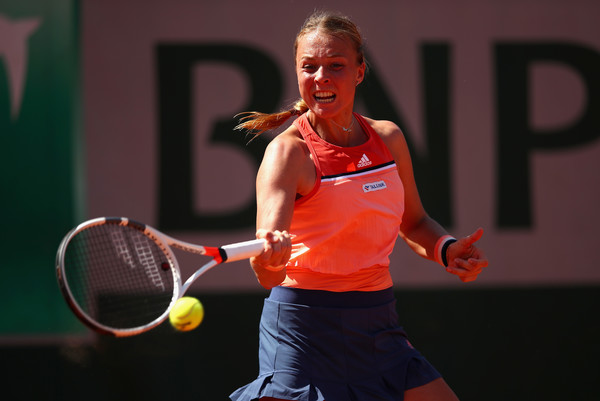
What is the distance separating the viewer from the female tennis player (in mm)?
2529

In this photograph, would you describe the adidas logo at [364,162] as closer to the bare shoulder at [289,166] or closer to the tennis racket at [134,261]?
the bare shoulder at [289,166]

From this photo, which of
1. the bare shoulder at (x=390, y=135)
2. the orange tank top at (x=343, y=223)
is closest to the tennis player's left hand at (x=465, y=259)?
the orange tank top at (x=343, y=223)

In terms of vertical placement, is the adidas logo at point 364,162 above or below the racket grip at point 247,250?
above

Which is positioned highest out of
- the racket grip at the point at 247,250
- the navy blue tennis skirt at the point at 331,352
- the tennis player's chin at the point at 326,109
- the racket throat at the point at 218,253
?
the tennis player's chin at the point at 326,109

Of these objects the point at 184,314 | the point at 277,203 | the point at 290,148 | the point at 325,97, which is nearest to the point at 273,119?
the point at 325,97

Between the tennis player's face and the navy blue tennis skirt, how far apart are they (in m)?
0.62

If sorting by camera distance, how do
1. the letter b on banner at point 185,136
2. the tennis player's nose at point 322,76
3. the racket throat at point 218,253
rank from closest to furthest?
the racket throat at point 218,253 → the tennis player's nose at point 322,76 → the letter b on banner at point 185,136

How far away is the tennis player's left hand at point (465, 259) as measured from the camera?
2.73 m

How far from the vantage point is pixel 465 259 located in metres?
2.80

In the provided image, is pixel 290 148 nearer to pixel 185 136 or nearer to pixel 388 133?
pixel 388 133

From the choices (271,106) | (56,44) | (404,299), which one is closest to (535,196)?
(404,299)

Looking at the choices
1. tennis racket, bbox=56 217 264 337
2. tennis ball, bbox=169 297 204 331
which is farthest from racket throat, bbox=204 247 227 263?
tennis ball, bbox=169 297 204 331

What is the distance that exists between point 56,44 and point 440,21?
7.49 ft

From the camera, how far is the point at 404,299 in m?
4.89
